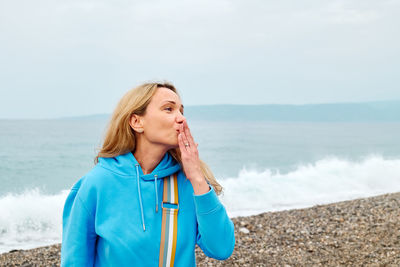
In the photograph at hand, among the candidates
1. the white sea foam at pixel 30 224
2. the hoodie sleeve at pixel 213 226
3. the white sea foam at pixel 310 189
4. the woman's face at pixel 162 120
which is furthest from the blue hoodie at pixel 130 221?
the white sea foam at pixel 310 189

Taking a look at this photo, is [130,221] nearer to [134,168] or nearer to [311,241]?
[134,168]

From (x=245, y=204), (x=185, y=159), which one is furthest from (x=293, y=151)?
(x=185, y=159)

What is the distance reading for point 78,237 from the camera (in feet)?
6.58

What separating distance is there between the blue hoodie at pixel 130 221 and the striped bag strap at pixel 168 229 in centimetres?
2

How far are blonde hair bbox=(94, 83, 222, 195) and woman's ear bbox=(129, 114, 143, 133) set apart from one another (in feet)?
0.05

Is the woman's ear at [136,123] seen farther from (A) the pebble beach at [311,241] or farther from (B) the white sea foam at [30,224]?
(B) the white sea foam at [30,224]

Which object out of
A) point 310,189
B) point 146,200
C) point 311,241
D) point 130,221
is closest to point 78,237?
point 130,221

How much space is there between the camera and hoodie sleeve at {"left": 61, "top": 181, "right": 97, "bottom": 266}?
6.59 feet

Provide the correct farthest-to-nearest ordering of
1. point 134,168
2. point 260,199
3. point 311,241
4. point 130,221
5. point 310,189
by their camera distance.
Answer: point 310,189
point 260,199
point 311,241
point 134,168
point 130,221

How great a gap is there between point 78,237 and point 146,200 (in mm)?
372

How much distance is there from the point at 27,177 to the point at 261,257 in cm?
2657

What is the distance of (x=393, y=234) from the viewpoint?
641cm

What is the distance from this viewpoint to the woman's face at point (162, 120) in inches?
81.4

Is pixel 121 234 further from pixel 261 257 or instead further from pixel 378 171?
pixel 378 171
